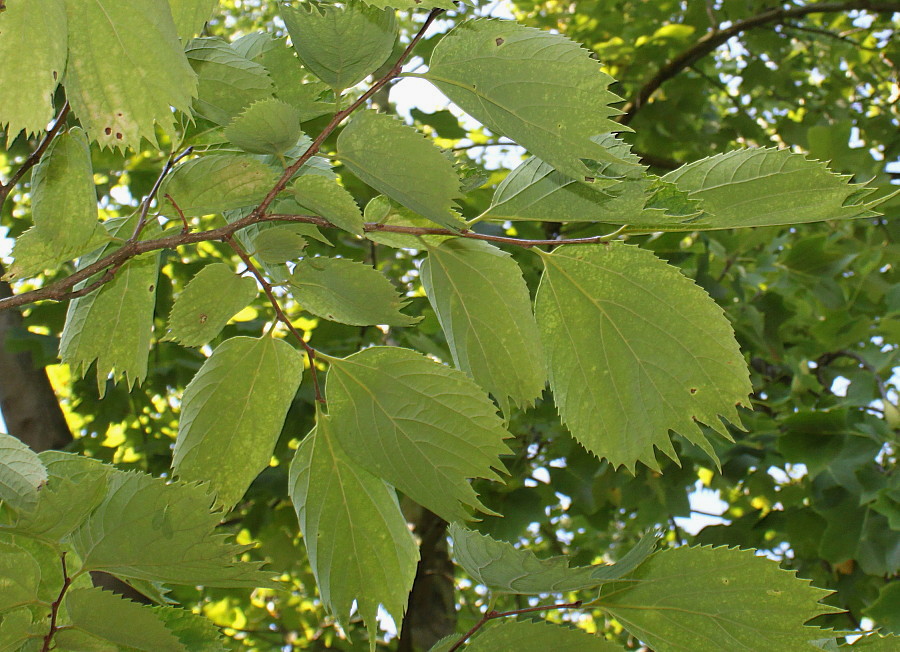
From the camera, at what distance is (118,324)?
1.72 feet

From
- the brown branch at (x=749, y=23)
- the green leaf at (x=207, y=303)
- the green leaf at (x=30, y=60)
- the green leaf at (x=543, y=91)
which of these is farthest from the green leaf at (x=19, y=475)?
the brown branch at (x=749, y=23)

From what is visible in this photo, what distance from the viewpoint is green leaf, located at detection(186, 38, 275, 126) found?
447 mm

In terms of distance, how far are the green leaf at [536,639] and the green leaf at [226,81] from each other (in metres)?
0.32

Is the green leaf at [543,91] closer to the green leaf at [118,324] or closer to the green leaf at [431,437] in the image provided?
the green leaf at [431,437]

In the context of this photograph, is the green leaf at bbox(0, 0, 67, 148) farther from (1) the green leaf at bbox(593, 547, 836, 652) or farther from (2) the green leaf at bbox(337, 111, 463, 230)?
(1) the green leaf at bbox(593, 547, 836, 652)

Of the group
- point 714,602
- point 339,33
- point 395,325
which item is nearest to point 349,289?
point 395,325

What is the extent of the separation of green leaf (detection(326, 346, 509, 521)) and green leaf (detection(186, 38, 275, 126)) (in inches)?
6.6

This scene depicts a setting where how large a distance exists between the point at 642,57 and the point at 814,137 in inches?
30.5

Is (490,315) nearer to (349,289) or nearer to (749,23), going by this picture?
(349,289)

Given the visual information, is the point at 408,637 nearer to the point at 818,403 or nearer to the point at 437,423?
→ the point at 818,403

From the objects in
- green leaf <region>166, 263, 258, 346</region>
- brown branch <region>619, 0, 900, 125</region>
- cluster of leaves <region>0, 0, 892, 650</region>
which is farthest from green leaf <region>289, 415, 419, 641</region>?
brown branch <region>619, 0, 900, 125</region>

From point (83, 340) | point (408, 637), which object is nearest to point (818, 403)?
point (408, 637)

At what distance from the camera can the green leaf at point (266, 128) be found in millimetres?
398

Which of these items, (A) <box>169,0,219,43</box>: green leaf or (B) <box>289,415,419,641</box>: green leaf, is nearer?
(A) <box>169,0,219,43</box>: green leaf
